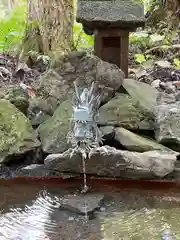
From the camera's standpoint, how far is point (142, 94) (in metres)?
3.62

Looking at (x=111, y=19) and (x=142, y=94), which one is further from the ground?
(x=111, y=19)

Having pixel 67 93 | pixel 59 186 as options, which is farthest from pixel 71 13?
pixel 59 186

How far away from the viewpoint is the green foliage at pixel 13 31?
20.4ft

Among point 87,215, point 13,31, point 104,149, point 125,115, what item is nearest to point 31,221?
point 87,215

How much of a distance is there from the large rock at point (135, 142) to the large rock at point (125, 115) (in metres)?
0.12

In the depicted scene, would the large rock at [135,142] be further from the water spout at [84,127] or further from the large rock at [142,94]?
the large rock at [142,94]

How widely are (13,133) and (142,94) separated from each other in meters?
1.19

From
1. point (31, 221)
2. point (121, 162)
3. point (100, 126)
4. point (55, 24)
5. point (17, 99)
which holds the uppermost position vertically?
point (55, 24)

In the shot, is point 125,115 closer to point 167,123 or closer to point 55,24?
point 167,123

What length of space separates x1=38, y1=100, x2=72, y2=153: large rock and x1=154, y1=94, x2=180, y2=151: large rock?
0.73 m

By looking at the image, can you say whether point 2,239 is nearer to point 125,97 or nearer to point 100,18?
point 125,97

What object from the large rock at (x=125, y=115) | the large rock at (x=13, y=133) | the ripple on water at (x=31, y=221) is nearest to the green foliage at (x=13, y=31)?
the large rock at (x=13, y=133)

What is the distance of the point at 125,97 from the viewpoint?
3.49m

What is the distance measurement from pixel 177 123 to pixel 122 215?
1078 millimetres
